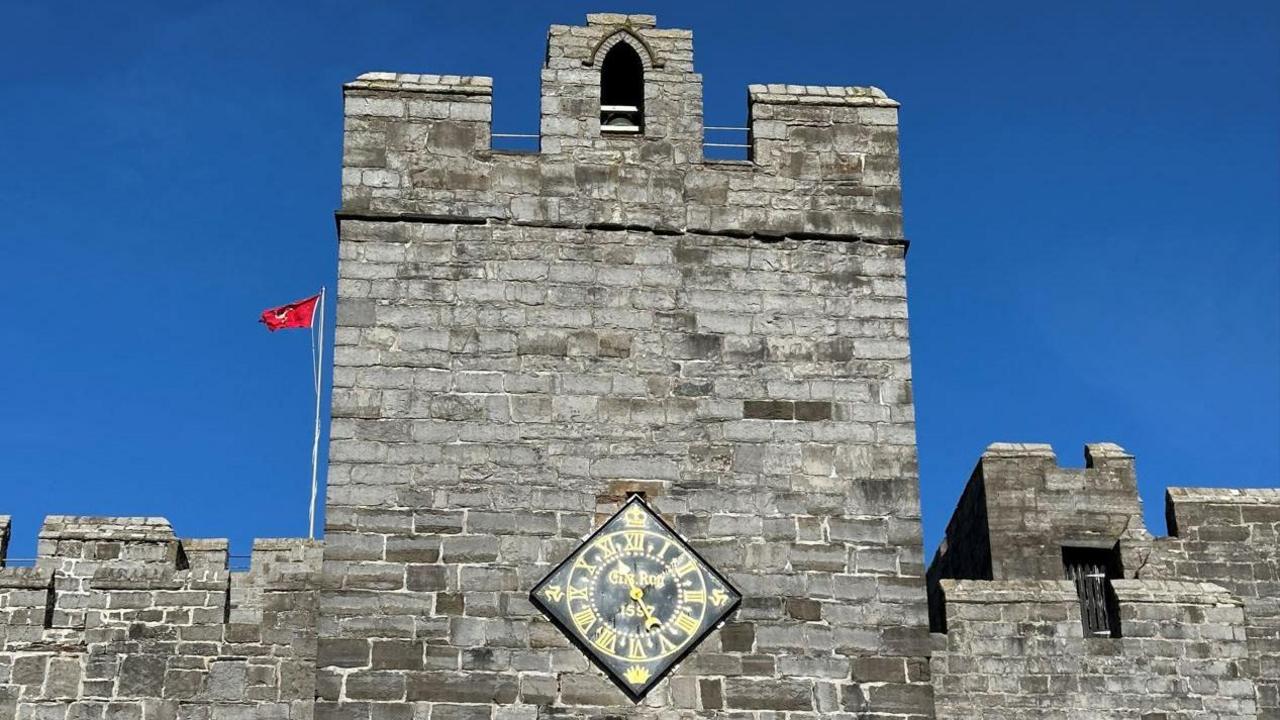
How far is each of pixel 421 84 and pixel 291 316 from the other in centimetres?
537

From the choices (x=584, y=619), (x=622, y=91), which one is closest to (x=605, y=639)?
(x=584, y=619)

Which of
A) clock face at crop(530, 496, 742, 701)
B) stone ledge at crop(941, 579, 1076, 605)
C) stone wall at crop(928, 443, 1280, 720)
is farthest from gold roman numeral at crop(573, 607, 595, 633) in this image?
stone ledge at crop(941, 579, 1076, 605)

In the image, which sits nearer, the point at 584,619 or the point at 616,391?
the point at 584,619

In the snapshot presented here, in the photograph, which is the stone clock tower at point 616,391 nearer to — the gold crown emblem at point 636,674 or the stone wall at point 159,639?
the gold crown emblem at point 636,674

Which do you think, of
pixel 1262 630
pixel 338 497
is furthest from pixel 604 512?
pixel 1262 630

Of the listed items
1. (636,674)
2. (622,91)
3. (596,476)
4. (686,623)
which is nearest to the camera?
(636,674)

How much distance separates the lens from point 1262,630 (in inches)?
719

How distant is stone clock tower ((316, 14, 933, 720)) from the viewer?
15.5 m

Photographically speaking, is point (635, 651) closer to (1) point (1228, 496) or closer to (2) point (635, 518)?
(2) point (635, 518)

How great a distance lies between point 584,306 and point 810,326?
1.86 m

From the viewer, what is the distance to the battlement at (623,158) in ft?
55.6

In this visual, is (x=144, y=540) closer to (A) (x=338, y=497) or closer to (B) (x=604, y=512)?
(A) (x=338, y=497)

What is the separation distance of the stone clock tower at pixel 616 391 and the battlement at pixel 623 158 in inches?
0.9

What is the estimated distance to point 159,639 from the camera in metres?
16.7
